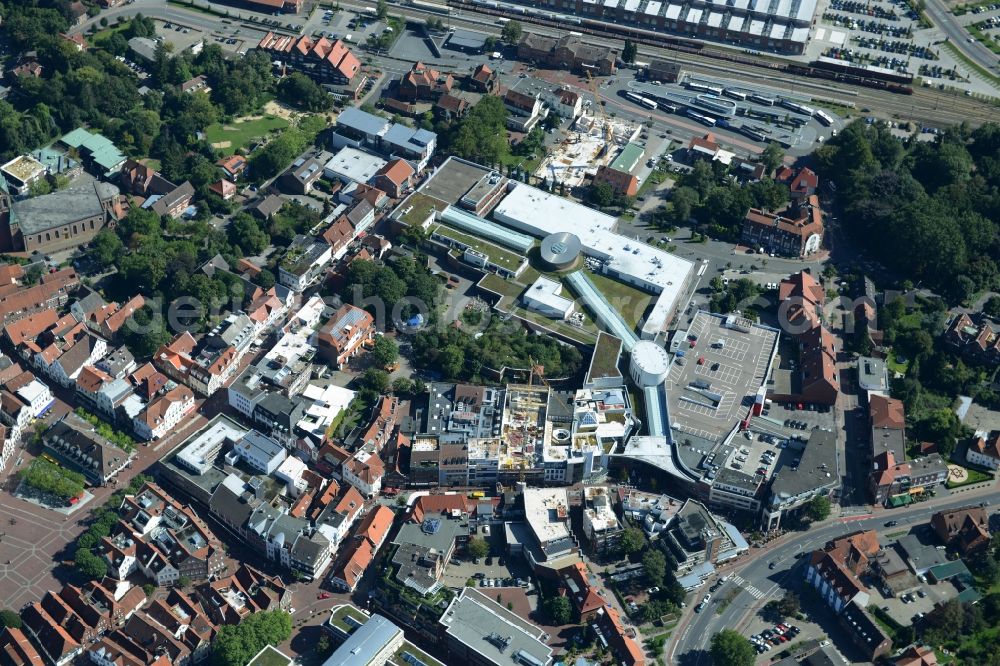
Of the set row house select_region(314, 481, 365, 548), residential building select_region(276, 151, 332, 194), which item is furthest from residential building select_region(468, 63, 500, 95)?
row house select_region(314, 481, 365, 548)

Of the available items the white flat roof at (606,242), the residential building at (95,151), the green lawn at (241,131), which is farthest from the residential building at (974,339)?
the residential building at (95,151)

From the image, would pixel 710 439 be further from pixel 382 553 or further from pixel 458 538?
pixel 382 553

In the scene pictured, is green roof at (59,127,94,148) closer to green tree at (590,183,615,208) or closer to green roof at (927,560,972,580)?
green tree at (590,183,615,208)

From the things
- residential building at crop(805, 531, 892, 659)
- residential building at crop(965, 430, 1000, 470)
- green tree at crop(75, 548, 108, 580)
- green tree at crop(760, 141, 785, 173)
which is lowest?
green tree at crop(75, 548, 108, 580)

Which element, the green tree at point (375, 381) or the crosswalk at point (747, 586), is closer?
the crosswalk at point (747, 586)

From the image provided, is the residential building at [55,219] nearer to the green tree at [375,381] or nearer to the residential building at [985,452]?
the green tree at [375,381]
